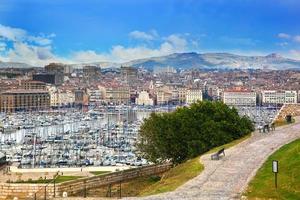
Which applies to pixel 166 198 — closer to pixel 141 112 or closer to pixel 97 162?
pixel 97 162

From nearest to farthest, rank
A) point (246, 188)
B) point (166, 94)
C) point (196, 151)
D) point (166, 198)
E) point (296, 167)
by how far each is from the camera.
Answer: point (166, 198) < point (246, 188) < point (296, 167) < point (196, 151) < point (166, 94)

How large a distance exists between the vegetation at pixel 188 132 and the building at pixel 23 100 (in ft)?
362

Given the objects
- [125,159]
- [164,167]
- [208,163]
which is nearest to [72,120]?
[125,159]

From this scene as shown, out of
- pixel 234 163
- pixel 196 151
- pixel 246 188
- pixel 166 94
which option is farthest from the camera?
pixel 166 94

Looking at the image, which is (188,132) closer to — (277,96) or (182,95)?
(277,96)

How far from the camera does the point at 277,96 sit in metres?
144

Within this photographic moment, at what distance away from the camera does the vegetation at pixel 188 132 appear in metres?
22.4

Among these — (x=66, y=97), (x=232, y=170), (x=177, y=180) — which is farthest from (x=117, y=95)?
(x=177, y=180)

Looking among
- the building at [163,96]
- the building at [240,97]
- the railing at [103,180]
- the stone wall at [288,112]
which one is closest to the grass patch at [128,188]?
the railing at [103,180]

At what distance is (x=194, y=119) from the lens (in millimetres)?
23469

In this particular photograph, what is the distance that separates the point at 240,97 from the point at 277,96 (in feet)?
29.2

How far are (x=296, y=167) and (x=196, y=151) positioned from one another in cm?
753

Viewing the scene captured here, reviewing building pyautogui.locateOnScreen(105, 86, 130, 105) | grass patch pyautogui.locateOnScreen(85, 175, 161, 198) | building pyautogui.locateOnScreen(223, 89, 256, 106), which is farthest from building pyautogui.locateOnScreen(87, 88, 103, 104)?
grass patch pyautogui.locateOnScreen(85, 175, 161, 198)

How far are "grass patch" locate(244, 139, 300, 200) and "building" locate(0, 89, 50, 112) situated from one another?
11946cm
